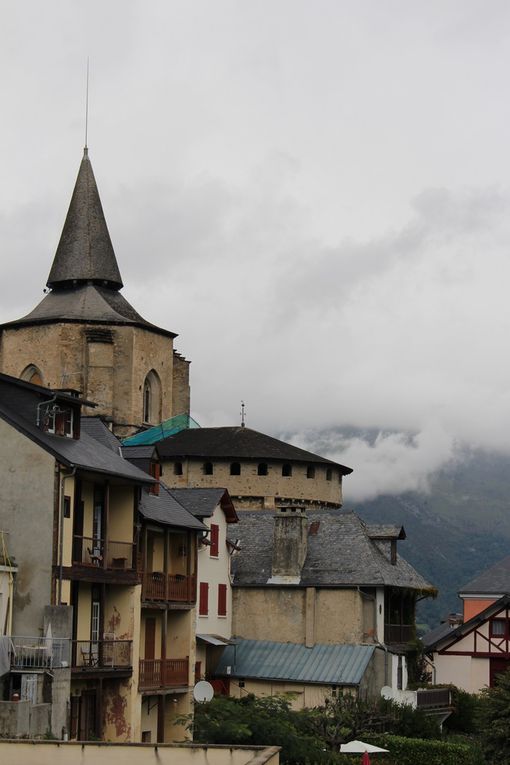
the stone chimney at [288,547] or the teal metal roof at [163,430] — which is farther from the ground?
the teal metal roof at [163,430]

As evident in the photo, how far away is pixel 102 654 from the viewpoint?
3616 cm

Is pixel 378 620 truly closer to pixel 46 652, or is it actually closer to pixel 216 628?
pixel 216 628

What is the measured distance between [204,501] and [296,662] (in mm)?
6179

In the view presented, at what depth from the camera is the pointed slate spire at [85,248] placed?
7544 cm

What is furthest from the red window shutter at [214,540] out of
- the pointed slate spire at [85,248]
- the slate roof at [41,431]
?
the pointed slate spire at [85,248]

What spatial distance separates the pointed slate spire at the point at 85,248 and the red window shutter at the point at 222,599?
99.3 feet

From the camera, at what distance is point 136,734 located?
3672 cm

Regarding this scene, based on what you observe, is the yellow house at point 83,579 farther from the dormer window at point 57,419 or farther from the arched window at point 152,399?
the arched window at point 152,399

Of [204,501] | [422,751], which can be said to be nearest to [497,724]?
[422,751]

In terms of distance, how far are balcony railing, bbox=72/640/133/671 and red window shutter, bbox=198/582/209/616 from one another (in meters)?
10.1

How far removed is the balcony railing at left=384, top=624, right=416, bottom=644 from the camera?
50.2 meters

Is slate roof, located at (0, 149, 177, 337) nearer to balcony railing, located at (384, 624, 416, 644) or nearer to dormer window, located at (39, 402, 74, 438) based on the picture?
balcony railing, located at (384, 624, 416, 644)

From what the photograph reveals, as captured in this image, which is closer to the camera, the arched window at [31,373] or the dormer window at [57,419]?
the dormer window at [57,419]

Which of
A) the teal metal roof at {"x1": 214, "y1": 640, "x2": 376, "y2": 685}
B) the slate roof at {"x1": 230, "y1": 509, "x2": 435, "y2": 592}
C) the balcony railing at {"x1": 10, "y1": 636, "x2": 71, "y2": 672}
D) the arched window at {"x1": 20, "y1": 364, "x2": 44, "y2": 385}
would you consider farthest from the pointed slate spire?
the balcony railing at {"x1": 10, "y1": 636, "x2": 71, "y2": 672}
